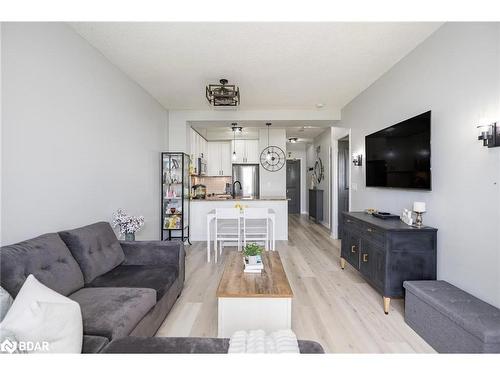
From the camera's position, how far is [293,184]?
9.71 metres

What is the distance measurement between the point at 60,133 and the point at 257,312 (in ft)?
7.66

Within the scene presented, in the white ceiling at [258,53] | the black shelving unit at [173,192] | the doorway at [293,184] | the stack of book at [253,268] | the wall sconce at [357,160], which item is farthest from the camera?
the doorway at [293,184]

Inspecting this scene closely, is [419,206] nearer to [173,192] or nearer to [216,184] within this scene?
[173,192]

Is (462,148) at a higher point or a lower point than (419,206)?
higher

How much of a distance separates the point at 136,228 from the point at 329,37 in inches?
118

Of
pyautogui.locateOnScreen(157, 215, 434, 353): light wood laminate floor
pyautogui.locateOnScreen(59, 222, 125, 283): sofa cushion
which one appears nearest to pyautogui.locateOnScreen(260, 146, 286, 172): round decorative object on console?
pyautogui.locateOnScreen(157, 215, 434, 353): light wood laminate floor

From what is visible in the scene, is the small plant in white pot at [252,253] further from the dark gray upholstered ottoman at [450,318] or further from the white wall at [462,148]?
the white wall at [462,148]

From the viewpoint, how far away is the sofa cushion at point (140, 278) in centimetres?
201

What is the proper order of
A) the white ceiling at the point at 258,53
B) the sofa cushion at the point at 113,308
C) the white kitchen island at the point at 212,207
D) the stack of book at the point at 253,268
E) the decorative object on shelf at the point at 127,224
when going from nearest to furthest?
the sofa cushion at the point at 113,308 → the stack of book at the point at 253,268 → the white ceiling at the point at 258,53 → the decorative object on shelf at the point at 127,224 → the white kitchen island at the point at 212,207

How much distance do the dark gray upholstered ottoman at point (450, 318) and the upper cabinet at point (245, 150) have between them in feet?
18.9

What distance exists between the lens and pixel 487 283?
1.86 m

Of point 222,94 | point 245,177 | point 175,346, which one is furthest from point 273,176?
point 175,346

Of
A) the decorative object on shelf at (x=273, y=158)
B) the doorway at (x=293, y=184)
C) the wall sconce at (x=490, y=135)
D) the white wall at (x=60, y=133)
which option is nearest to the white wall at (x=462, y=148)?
the wall sconce at (x=490, y=135)

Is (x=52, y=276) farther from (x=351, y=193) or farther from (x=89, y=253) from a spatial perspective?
(x=351, y=193)
